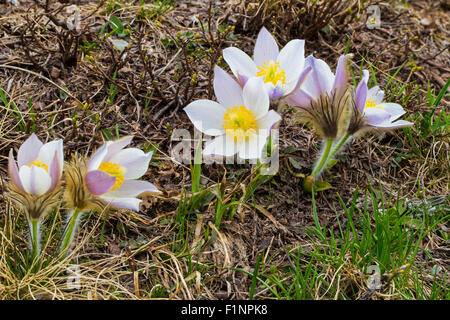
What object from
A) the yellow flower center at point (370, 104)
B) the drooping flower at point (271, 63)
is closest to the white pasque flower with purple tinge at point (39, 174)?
the drooping flower at point (271, 63)

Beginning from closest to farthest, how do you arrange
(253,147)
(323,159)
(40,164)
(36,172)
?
(36,172) → (40,164) → (253,147) → (323,159)

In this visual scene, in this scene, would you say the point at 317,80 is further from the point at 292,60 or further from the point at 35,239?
the point at 35,239

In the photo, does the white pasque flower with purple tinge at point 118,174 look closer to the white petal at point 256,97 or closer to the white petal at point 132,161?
the white petal at point 132,161

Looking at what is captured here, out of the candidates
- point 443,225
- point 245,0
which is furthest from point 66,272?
point 245,0

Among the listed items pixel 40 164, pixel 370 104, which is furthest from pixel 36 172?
pixel 370 104

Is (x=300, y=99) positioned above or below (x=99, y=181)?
above

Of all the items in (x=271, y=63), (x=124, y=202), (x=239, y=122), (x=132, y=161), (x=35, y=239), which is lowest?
(x=35, y=239)

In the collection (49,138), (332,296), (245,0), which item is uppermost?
(245,0)
